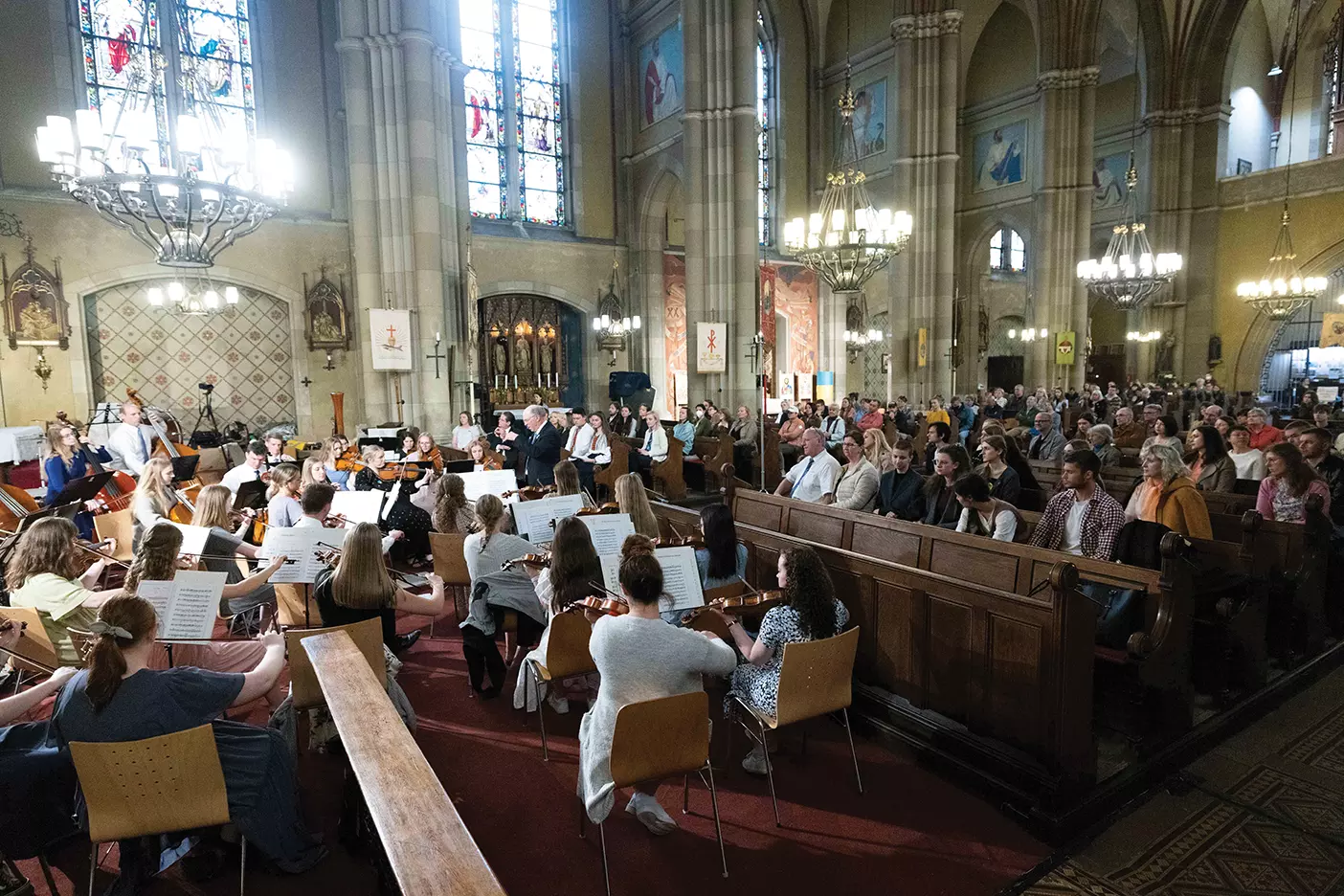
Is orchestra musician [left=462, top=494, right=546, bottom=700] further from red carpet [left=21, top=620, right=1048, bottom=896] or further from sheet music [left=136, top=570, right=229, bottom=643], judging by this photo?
sheet music [left=136, top=570, right=229, bottom=643]

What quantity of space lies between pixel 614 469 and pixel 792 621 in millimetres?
6811

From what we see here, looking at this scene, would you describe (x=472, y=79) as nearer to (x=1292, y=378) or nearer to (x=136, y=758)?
(x=136, y=758)

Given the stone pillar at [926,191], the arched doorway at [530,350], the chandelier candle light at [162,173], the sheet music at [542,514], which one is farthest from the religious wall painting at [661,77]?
the sheet music at [542,514]

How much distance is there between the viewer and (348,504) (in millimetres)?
5449

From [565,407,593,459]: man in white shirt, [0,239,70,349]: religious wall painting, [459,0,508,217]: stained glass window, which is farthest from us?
[459,0,508,217]: stained glass window

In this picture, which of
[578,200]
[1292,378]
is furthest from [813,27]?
[1292,378]

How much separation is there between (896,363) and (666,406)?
5.86 m

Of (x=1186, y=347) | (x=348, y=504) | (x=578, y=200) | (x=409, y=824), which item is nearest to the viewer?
(x=409, y=824)

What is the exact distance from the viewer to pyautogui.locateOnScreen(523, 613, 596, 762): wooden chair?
3691 mm

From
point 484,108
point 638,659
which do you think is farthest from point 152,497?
point 484,108

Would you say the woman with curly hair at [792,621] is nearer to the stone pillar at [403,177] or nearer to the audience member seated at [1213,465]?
the audience member seated at [1213,465]

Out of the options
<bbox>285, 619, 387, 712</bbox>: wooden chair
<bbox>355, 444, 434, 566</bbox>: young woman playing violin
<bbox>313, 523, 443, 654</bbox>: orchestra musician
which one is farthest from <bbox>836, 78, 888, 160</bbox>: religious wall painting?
<bbox>285, 619, 387, 712</bbox>: wooden chair

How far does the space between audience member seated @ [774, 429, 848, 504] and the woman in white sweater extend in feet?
12.2

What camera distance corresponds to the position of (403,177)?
1175cm
